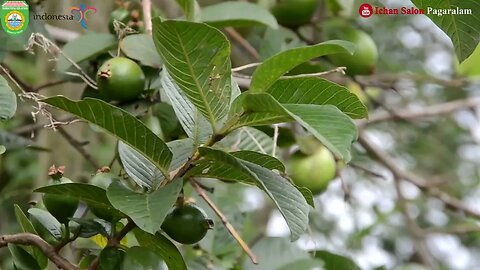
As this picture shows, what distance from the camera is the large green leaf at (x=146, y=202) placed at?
1.98ft

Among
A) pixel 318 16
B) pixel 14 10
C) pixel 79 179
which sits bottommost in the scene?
pixel 79 179

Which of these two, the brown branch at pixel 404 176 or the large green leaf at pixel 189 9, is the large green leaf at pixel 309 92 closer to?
the large green leaf at pixel 189 9

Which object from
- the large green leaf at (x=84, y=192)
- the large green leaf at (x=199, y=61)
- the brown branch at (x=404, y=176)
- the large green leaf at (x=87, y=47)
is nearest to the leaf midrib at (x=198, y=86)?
the large green leaf at (x=199, y=61)

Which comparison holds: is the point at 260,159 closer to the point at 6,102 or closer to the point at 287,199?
the point at 287,199

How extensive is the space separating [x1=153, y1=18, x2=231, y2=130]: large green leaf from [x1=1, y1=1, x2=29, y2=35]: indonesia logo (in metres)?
0.45

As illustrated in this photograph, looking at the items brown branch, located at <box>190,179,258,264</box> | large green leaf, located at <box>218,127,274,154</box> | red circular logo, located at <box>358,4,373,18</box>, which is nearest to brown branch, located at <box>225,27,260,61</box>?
red circular logo, located at <box>358,4,373,18</box>

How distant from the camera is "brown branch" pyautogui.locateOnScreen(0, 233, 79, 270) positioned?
67 centimetres

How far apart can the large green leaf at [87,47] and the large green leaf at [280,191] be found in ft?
1.25

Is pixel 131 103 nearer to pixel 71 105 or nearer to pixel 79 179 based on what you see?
pixel 71 105

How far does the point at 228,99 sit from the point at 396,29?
2.05 m

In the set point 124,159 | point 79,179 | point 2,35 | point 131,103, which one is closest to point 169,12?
point 79,179

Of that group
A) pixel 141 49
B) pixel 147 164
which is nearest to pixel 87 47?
pixel 141 49

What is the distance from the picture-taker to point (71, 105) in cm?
62

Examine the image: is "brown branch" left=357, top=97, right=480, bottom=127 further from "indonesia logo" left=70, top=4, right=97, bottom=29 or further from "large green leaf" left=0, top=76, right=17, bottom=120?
"large green leaf" left=0, top=76, right=17, bottom=120
